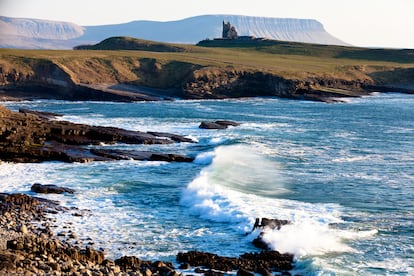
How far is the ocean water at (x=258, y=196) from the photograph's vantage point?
18906 millimetres

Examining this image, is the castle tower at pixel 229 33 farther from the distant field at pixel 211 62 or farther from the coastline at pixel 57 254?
the coastline at pixel 57 254

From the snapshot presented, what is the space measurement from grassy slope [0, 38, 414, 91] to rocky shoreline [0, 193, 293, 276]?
6042cm

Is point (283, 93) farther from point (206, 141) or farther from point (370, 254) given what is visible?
point (370, 254)

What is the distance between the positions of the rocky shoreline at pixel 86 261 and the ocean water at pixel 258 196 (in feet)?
2.49

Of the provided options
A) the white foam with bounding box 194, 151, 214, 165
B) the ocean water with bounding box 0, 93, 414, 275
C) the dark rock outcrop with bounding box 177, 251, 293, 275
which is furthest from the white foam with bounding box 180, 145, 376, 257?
the dark rock outcrop with bounding box 177, 251, 293, 275

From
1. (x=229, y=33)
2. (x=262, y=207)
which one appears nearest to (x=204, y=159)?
(x=262, y=207)

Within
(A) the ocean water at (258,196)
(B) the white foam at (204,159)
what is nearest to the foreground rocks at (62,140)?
(B) the white foam at (204,159)

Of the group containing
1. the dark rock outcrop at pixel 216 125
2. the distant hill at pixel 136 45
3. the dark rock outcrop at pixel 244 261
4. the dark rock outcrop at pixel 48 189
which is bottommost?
the dark rock outcrop at pixel 216 125

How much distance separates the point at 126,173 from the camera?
1199 inches

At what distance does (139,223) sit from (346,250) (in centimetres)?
688

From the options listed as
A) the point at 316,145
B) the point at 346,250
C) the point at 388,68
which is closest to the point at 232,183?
the point at 346,250

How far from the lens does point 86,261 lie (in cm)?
1648

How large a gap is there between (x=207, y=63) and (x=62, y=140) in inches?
2141

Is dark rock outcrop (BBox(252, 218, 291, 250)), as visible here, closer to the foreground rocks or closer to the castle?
the foreground rocks
